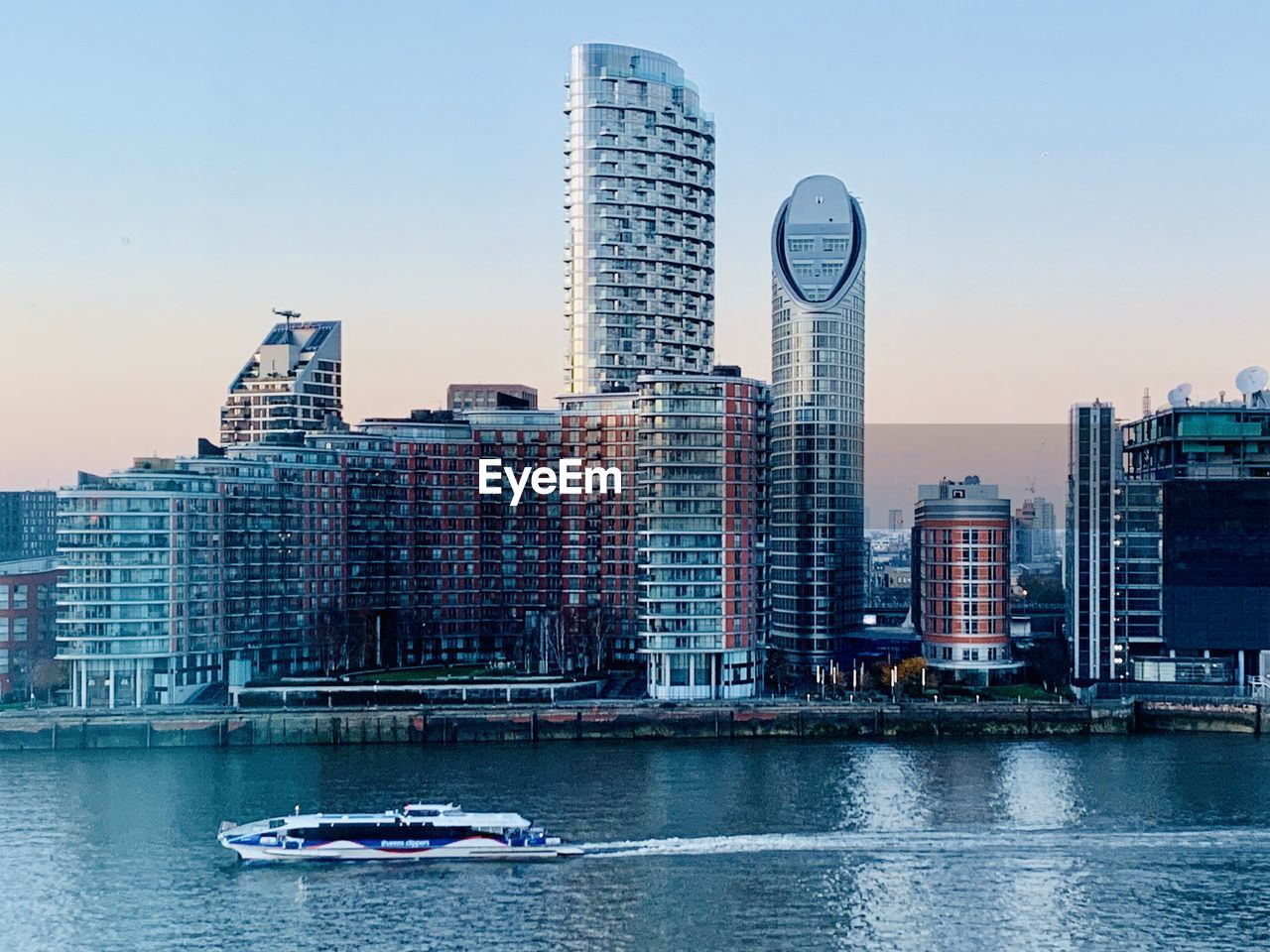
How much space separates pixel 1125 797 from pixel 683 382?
3608 cm

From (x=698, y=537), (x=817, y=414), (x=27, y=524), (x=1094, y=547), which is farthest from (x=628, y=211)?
(x=27, y=524)

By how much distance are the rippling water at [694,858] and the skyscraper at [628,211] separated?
56.9 meters

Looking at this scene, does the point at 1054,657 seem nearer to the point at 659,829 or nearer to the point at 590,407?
the point at 590,407

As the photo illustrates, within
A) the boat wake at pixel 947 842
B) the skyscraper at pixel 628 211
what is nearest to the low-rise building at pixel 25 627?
the skyscraper at pixel 628 211

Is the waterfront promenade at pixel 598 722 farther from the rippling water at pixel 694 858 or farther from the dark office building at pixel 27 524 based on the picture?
the dark office building at pixel 27 524

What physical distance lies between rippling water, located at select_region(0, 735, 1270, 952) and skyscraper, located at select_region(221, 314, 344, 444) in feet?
182

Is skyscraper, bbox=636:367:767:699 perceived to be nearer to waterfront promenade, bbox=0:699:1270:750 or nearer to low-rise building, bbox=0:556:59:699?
waterfront promenade, bbox=0:699:1270:750

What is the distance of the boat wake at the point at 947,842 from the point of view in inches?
2217

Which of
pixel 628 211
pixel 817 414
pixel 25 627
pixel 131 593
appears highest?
A: pixel 628 211

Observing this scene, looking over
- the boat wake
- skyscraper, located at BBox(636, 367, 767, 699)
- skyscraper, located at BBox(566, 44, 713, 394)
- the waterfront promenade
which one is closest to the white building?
the waterfront promenade

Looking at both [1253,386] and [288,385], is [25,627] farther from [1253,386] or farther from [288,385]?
[1253,386]

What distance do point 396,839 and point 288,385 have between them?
76.5 meters

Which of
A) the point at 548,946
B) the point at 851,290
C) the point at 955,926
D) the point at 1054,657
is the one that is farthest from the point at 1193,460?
the point at 548,946

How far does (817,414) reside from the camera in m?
110
